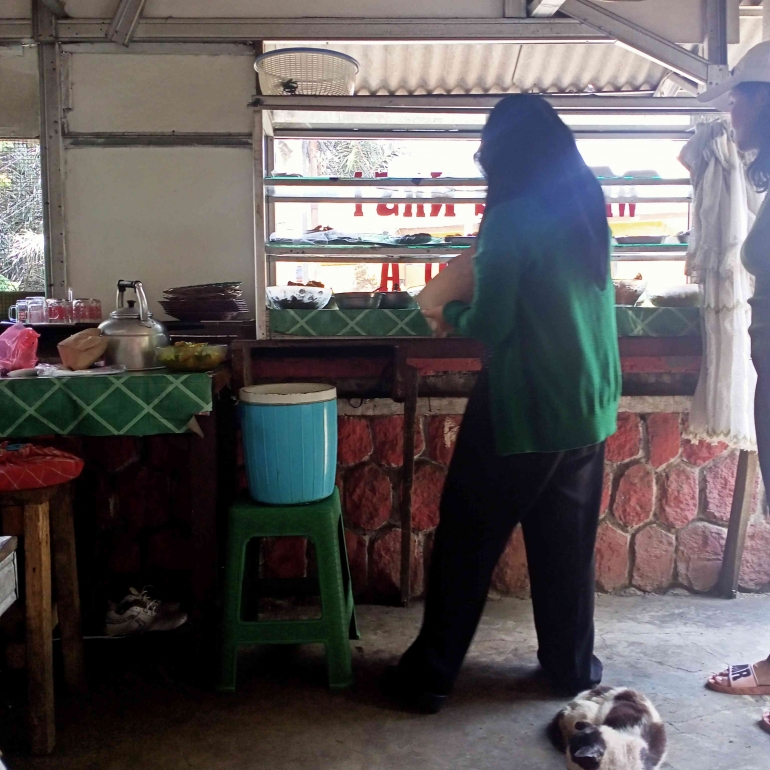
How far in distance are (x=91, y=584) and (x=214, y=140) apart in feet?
7.77

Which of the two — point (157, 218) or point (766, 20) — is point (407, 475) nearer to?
point (157, 218)

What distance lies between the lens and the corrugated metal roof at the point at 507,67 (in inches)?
174

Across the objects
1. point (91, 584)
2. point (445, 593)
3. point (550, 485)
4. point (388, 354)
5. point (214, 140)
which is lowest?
point (91, 584)

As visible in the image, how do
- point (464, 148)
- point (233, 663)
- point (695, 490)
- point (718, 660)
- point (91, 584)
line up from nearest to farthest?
point (233, 663), point (718, 660), point (91, 584), point (695, 490), point (464, 148)

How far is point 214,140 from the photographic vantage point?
3.93m

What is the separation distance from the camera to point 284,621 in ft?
8.39

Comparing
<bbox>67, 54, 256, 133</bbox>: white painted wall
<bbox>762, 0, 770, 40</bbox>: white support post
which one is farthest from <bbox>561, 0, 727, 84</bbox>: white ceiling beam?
<bbox>67, 54, 256, 133</bbox>: white painted wall

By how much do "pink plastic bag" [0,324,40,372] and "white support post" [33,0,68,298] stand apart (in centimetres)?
127

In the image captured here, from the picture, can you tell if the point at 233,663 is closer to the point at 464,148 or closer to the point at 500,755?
the point at 500,755

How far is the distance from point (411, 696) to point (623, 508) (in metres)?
1.61

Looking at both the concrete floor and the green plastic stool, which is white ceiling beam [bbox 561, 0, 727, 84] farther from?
the green plastic stool

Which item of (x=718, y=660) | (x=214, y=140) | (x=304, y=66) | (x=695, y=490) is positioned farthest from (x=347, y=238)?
(x=718, y=660)

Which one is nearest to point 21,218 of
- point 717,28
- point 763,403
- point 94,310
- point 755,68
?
point 94,310

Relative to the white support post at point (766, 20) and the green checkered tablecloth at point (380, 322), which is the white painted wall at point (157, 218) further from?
the white support post at point (766, 20)
